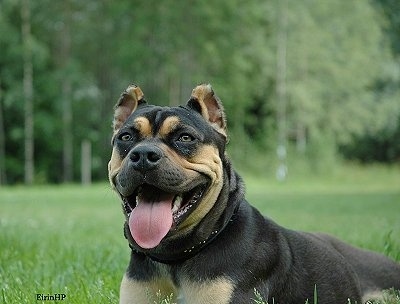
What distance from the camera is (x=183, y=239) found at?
13.8ft

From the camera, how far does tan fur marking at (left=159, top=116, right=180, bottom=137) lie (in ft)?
13.7

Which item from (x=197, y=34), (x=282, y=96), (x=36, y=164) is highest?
(x=197, y=34)

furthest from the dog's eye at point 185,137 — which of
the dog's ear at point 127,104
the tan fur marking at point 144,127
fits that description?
the dog's ear at point 127,104

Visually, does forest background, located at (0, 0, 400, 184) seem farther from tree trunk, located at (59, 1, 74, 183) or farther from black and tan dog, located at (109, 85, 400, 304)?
black and tan dog, located at (109, 85, 400, 304)

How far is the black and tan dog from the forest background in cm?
2929

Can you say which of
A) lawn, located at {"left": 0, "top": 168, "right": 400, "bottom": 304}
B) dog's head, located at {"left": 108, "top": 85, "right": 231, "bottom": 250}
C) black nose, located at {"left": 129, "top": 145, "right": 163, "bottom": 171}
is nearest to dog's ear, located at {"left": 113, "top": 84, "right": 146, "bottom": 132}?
dog's head, located at {"left": 108, "top": 85, "right": 231, "bottom": 250}

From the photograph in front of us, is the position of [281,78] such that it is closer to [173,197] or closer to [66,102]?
[66,102]

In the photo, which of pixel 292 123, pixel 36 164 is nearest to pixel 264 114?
pixel 292 123

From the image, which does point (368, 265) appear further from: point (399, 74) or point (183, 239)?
point (399, 74)

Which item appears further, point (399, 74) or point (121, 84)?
point (399, 74)

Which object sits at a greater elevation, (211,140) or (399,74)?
(211,140)

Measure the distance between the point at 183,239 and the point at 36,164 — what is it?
37011mm

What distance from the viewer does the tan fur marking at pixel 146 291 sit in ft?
13.8

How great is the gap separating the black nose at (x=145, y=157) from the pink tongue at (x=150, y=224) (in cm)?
28
